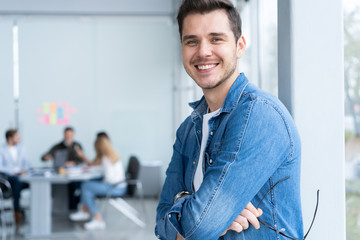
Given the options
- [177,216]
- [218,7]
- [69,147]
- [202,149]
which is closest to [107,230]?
[69,147]

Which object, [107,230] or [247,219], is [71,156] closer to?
[107,230]

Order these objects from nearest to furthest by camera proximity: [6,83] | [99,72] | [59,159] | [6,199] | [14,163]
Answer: [6,199], [59,159], [14,163], [6,83], [99,72]

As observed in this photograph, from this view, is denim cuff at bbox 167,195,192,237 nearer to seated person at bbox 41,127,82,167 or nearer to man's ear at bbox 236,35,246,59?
man's ear at bbox 236,35,246,59

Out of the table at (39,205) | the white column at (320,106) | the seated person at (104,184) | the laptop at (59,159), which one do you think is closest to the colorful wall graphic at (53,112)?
the laptop at (59,159)

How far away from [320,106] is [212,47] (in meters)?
0.56

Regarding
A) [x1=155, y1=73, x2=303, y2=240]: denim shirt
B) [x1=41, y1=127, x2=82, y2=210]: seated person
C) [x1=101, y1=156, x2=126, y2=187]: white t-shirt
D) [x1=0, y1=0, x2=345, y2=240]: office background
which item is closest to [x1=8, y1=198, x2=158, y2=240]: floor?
[x1=41, y1=127, x2=82, y2=210]: seated person

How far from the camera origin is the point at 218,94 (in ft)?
5.28

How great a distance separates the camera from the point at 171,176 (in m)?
1.82

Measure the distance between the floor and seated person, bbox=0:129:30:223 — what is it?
17.1 inches

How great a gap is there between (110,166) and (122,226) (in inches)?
36.3

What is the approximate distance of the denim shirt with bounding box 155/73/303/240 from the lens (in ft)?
4.40

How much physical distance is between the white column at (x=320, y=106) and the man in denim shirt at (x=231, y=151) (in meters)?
0.34

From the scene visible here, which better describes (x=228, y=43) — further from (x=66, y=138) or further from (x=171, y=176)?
(x=66, y=138)

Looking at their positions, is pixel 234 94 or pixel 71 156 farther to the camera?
pixel 71 156
